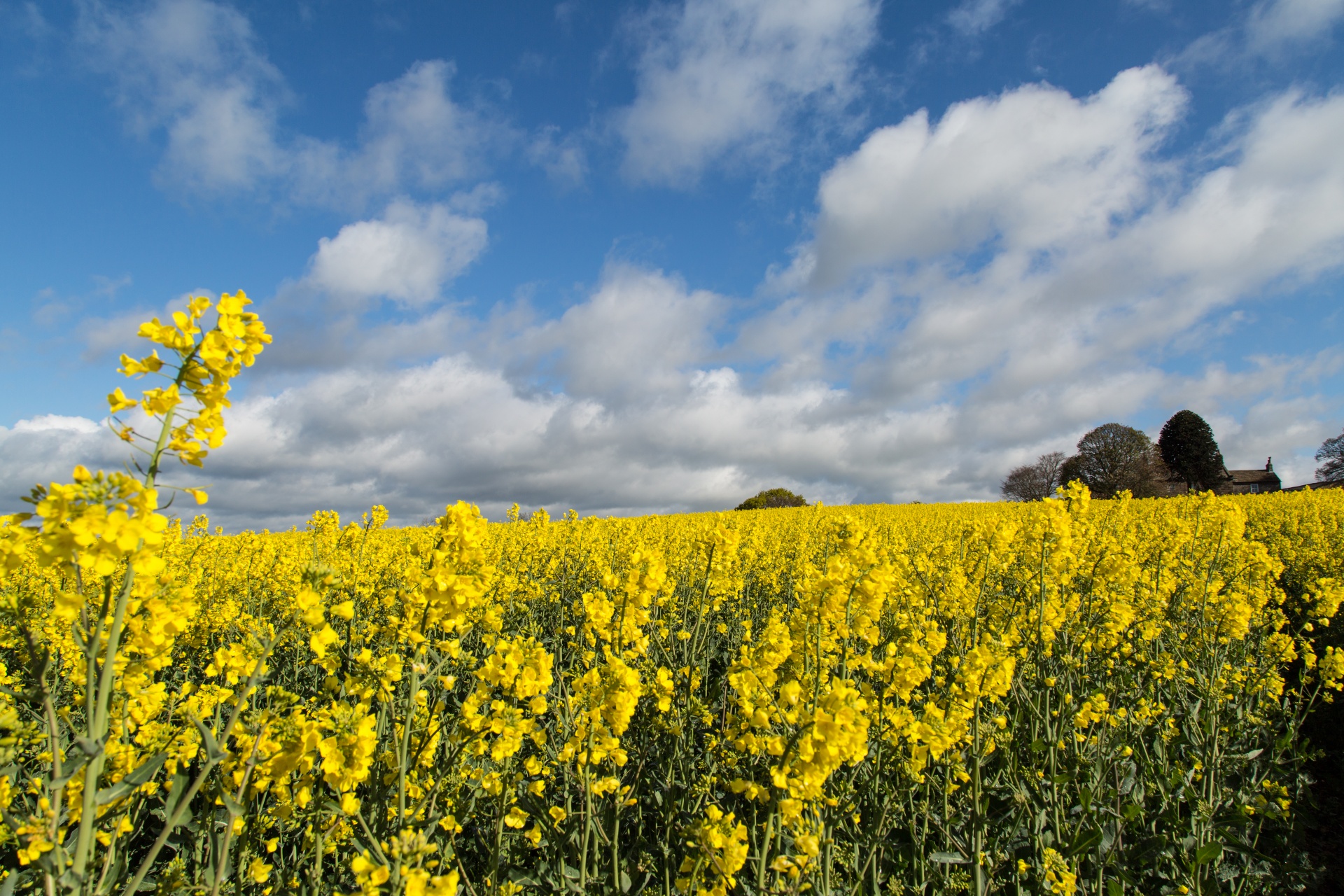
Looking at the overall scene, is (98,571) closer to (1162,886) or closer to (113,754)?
(113,754)

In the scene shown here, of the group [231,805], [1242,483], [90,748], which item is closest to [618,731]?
[231,805]

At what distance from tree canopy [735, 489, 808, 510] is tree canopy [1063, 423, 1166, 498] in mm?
19303

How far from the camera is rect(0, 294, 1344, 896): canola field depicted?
1.58 meters

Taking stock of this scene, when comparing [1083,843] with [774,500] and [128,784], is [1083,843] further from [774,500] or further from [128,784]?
[774,500]

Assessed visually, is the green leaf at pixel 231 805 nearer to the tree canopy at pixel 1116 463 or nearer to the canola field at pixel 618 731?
the canola field at pixel 618 731

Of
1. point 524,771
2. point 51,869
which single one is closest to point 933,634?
point 524,771

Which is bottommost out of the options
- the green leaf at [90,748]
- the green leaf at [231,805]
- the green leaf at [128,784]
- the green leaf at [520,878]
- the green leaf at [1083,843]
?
the green leaf at [1083,843]

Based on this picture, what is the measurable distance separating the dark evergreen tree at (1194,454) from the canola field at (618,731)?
5520 cm

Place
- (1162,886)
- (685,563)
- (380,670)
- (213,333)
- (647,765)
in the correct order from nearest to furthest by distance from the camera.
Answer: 1. (213,333)
2. (380,670)
3. (1162,886)
4. (647,765)
5. (685,563)

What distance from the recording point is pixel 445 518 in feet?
7.95

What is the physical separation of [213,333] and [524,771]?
2976 millimetres

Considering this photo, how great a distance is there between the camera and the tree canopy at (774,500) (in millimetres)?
43188

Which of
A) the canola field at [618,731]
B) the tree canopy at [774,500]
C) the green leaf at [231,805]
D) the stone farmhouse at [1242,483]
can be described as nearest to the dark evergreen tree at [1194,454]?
the stone farmhouse at [1242,483]

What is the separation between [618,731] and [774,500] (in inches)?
1660
